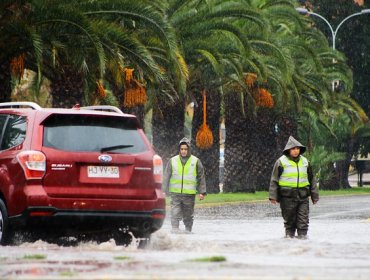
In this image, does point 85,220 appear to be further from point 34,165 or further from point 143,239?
point 143,239

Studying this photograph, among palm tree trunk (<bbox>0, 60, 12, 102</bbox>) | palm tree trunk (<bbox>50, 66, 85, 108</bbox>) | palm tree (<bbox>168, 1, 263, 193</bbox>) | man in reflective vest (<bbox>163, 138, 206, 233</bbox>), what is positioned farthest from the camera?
palm tree (<bbox>168, 1, 263, 193</bbox>)

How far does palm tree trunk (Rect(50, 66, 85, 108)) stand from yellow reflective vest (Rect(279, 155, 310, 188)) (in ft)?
47.7

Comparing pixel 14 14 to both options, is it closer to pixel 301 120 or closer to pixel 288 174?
pixel 288 174

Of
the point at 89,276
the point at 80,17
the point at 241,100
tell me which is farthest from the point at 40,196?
the point at 241,100

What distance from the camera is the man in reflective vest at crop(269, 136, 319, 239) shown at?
1914 centimetres

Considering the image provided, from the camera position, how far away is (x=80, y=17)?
93.0 feet

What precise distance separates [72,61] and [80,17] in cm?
192

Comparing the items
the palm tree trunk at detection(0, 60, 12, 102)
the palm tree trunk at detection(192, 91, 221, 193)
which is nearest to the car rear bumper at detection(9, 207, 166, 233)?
the palm tree trunk at detection(0, 60, 12, 102)

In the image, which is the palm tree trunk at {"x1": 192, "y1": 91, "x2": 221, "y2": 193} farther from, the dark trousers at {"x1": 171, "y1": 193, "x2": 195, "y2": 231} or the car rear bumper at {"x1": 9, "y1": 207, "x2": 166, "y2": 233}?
the car rear bumper at {"x1": 9, "y1": 207, "x2": 166, "y2": 233}

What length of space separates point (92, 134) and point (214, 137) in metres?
27.7

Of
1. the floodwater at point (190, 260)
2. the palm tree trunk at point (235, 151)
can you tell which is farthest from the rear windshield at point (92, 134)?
the palm tree trunk at point (235, 151)

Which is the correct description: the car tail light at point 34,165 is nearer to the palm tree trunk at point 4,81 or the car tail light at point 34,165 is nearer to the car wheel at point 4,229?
the car wheel at point 4,229

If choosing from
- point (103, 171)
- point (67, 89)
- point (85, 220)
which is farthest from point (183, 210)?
point (67, 89)

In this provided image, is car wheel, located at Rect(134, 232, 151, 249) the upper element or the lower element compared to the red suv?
lower
